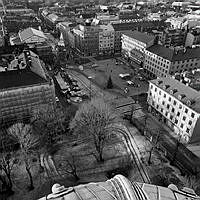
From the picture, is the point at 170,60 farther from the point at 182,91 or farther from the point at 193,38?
the point at 193,38

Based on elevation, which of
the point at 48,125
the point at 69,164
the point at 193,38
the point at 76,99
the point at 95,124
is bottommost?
the point at 76,99

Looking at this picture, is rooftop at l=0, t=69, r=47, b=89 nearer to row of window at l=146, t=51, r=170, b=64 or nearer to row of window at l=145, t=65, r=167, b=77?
row of window at l=146, t=51, r=170, b=64

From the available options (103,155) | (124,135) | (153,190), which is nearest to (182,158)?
(124,135)

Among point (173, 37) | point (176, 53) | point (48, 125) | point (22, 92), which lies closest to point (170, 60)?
point (176, 53)

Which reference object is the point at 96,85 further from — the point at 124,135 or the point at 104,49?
the point at 104,49

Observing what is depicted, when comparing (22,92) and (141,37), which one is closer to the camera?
(22,92)

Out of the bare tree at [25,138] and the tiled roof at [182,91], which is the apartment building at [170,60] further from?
the bare tree at [25,138]
